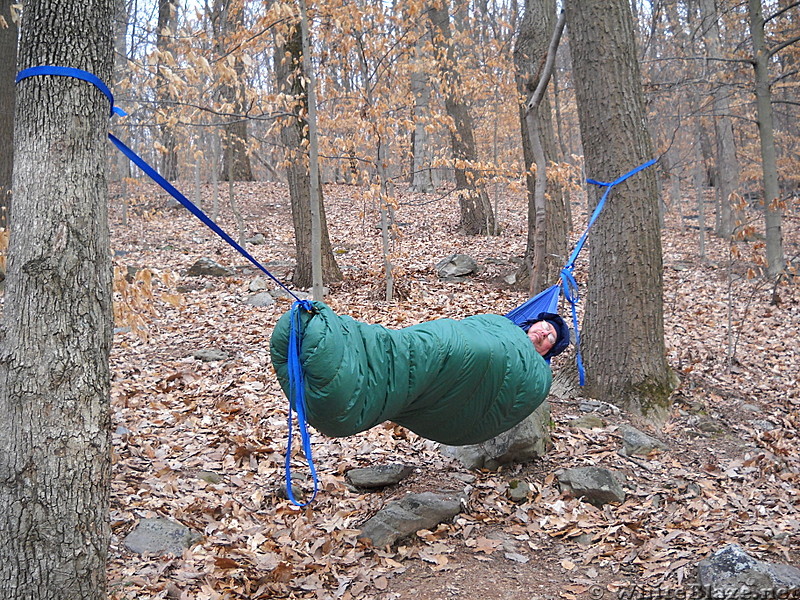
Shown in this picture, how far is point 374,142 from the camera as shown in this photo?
6793 millimetres

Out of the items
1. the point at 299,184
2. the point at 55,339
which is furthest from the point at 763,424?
the point at 299,184

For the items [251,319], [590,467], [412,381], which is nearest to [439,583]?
[412,381]

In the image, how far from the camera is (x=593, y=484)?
338cm

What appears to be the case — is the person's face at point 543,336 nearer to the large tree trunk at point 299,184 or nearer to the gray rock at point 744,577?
the gray rock at point 744,577

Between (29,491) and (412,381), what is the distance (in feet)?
4.72

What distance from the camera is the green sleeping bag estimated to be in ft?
7.71

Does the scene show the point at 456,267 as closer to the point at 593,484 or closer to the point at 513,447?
the point at 513,447

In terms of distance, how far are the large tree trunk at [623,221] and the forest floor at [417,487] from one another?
311 millimetres

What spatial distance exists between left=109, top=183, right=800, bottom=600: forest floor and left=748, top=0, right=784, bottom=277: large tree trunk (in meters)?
2.62

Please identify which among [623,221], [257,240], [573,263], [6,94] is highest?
[6,94]

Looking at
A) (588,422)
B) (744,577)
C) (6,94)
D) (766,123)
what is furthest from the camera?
(766,123)

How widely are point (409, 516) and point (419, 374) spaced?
942 millimetres

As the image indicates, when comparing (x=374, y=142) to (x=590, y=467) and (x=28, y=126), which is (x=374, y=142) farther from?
(x=28, y=126)

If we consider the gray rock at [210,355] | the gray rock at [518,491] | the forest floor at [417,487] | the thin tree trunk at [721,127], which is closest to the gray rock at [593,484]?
the forest floor at [417,487]
